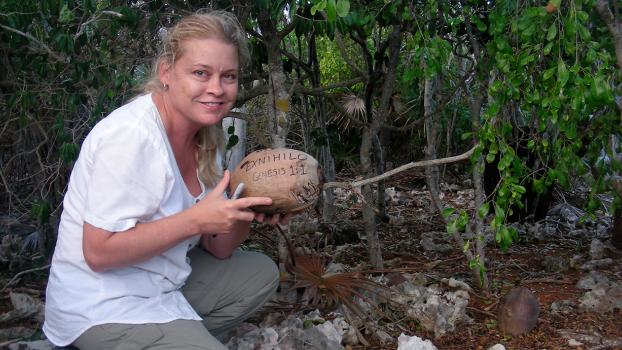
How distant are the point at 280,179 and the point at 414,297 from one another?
4.50ft

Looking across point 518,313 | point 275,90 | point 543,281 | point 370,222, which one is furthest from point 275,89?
point 543,281

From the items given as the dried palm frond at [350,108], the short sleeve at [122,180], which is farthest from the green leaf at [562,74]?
the dried palm frond at [350,108]

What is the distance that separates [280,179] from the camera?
235cm

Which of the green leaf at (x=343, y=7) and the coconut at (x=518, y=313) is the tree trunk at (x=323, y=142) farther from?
the green leaf at (x=343, y=7)

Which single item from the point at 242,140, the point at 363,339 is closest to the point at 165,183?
the point at 363,339

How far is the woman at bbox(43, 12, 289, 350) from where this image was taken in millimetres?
2117

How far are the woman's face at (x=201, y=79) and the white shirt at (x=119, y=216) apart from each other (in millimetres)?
106

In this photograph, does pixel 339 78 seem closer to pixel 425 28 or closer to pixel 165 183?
pixel 425 28

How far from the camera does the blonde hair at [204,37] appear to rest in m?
2.30

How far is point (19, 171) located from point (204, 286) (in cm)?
205

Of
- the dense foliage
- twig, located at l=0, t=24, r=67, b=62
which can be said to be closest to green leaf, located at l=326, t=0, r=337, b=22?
the dense foliage

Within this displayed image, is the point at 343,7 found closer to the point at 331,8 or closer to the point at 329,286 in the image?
the point at 331,8

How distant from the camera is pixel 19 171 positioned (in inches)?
166

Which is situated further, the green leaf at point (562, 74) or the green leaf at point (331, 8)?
the green leaf at point (562, 74)
